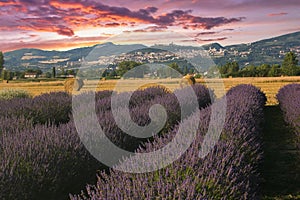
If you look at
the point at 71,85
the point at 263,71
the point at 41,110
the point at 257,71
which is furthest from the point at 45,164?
the point at 257,71

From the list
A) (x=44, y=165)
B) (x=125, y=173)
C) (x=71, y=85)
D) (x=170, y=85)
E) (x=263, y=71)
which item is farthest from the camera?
(x=263, y=71)

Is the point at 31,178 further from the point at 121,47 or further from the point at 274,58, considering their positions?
the point at 274,58

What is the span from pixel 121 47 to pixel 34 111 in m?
3.86

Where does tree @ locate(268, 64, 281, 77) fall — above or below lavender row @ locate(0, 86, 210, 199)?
below

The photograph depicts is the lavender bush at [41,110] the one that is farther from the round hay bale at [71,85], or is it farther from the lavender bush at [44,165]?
the round hay bale at [71,85]

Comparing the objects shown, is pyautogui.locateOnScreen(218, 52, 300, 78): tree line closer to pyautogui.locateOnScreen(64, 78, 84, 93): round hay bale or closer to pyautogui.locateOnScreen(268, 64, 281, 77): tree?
pyautogui.locateOnScreen(268, 64, 281, 77): tree

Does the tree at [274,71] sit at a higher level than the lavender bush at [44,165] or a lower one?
lower

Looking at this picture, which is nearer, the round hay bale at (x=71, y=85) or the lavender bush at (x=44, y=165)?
the lavender bush at (x=44, y=165)

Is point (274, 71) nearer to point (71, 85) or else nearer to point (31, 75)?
point (31, 75)

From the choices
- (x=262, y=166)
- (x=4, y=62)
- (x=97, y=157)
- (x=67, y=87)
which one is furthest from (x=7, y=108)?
(x=4, y=62)

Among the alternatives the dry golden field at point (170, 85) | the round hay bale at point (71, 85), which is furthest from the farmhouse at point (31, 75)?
the round hay bale at point (71, 85)

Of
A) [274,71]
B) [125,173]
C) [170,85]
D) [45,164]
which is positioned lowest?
[274,71]

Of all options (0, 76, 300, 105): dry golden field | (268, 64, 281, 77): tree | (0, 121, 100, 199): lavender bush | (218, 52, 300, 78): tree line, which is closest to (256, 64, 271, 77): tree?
(218, 52, 300, 78): tree line

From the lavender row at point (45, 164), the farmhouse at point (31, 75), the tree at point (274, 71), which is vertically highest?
the lavender row at point (45, 164)
